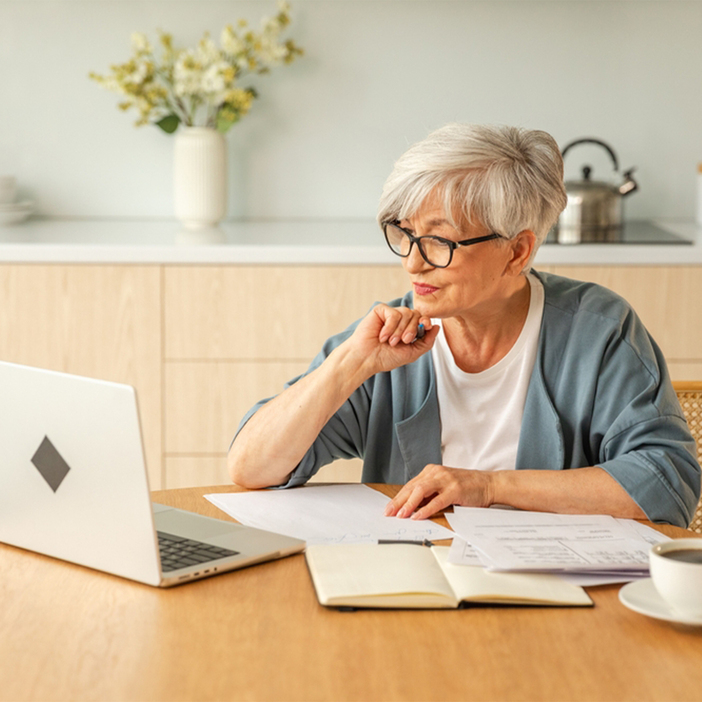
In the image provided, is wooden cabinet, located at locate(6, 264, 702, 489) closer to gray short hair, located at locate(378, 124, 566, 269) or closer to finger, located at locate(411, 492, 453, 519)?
gray short hair, located at locate(378, 124, 566, 269)

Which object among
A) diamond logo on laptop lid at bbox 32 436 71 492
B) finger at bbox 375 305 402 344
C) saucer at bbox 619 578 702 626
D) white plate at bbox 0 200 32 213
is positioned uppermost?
white plate at bbox 0 200 32 213

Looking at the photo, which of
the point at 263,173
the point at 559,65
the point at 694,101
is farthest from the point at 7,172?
the point at 694,101

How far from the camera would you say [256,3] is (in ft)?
9.95

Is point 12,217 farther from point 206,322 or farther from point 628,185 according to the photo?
point 628,185

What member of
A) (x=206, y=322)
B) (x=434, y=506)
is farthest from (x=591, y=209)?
(x=434, y=506)

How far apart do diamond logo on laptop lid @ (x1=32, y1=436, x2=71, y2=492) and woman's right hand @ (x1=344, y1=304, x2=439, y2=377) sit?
1.87 ft

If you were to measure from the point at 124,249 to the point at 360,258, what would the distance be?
0.64 metres

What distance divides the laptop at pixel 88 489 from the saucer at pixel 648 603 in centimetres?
37

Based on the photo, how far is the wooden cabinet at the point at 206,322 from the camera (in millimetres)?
2559

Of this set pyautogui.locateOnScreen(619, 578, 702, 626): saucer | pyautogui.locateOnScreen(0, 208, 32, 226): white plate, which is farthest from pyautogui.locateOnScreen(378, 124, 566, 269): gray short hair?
pyautogui.locateOnScreen(0, 208, 32, 226): white plate

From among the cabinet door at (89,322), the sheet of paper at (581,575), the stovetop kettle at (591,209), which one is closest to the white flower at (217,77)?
the cabinet door at (89,322)

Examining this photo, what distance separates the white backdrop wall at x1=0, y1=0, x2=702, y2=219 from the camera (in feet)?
9.98

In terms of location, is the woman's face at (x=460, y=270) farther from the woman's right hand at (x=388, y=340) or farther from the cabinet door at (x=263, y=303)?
the cabinet door at (x=263, y=303)

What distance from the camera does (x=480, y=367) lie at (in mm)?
1567
